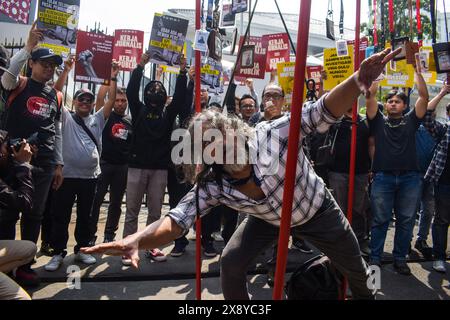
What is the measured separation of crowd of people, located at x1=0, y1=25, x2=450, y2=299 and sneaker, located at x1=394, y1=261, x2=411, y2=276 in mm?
21

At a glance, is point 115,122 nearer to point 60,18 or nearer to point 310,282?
point 60,18

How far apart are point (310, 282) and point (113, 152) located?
115 inches

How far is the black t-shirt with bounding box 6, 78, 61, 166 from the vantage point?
3475mm

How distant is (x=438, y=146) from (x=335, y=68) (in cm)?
139

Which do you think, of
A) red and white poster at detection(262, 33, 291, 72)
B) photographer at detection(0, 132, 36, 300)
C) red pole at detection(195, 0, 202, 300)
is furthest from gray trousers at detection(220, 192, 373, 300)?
red and white poster at detection(262, 33, 291, 72)

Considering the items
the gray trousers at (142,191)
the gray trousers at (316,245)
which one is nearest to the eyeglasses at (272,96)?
the gray trousers at (142,191)

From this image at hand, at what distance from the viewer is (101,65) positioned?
464 cm

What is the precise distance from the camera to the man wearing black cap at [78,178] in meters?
3.98

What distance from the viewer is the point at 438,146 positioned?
14.1 feet

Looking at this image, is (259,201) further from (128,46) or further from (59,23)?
(128,46)

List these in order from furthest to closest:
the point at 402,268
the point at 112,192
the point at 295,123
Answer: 1. the point at 112,192
2. the point at 402,268
3. the point at 295,123

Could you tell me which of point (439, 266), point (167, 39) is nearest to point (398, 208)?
point (439, 266)
